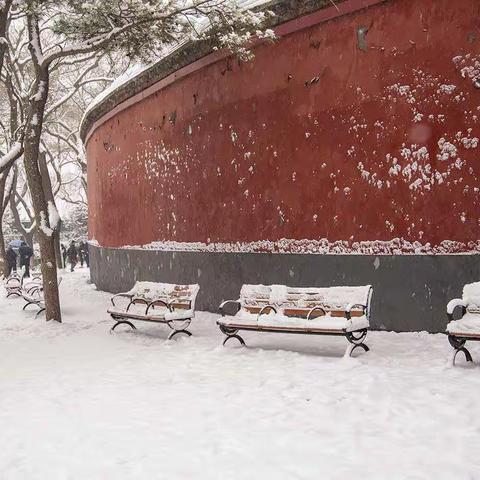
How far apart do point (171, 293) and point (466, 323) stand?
4802mm

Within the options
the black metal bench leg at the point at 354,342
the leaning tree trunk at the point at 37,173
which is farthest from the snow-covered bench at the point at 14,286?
the black metal bench leg at the point at 354,342

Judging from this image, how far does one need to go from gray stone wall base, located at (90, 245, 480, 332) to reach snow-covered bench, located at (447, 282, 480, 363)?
3.31 ft

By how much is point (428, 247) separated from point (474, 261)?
676 millimetres

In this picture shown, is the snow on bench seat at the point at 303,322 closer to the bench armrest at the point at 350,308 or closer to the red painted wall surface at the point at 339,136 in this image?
the bench armrest at the point at 350,308

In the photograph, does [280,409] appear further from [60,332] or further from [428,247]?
[60,332]

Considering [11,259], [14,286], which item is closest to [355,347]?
[14,286]

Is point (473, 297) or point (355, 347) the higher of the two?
point (473, 297)

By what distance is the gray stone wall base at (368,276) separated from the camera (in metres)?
8.02

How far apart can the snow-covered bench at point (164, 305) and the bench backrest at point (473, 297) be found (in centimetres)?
405

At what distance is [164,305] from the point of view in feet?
29.5

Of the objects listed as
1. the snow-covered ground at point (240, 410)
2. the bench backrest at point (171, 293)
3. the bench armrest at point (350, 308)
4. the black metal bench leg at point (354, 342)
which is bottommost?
the snow-covered ground at point (240, 410)

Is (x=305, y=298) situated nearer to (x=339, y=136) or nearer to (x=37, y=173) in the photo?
(x=339, y=136)

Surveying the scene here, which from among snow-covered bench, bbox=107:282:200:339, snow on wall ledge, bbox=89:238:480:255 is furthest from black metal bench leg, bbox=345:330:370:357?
snow-covered bench, bbox=107:282:200:339

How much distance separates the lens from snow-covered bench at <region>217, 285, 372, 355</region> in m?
7.13
